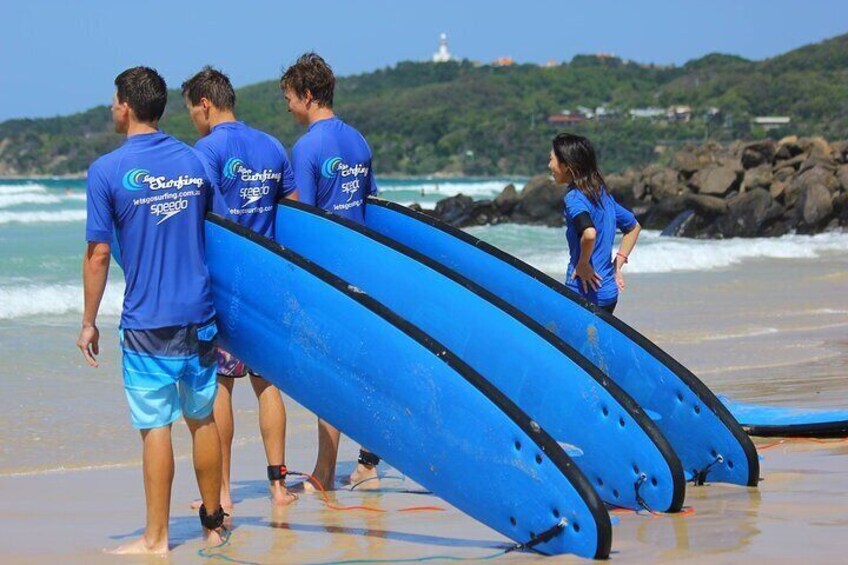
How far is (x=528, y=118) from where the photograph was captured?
466 feet

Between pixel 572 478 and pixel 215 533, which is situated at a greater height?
pixel 572 478

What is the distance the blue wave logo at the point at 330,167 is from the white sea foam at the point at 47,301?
7939 millimetres

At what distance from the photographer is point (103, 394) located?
8.27 meters

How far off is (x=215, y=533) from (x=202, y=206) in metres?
1.10

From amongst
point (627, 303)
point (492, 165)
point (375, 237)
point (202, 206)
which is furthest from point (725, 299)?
point (492, 165)

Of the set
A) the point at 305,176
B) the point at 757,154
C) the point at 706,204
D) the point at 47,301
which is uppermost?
the point at 305,176

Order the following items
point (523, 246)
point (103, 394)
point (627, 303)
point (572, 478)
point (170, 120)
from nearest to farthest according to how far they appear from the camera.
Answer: point (572, 478), point (103, 394), point (627, 303), point (523, 246), point (170, 120)

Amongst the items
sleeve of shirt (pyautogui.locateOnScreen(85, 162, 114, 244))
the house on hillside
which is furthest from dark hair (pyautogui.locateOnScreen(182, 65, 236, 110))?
the house on hillside

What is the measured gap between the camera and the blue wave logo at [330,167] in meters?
5.75

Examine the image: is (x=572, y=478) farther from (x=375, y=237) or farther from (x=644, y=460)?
(x=375, y=237)

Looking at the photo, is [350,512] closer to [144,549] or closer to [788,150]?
[144,549]

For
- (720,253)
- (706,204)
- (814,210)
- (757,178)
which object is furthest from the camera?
(757,178)

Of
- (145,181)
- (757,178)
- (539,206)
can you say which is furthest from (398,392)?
(539,206)

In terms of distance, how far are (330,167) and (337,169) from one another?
0.04 m
